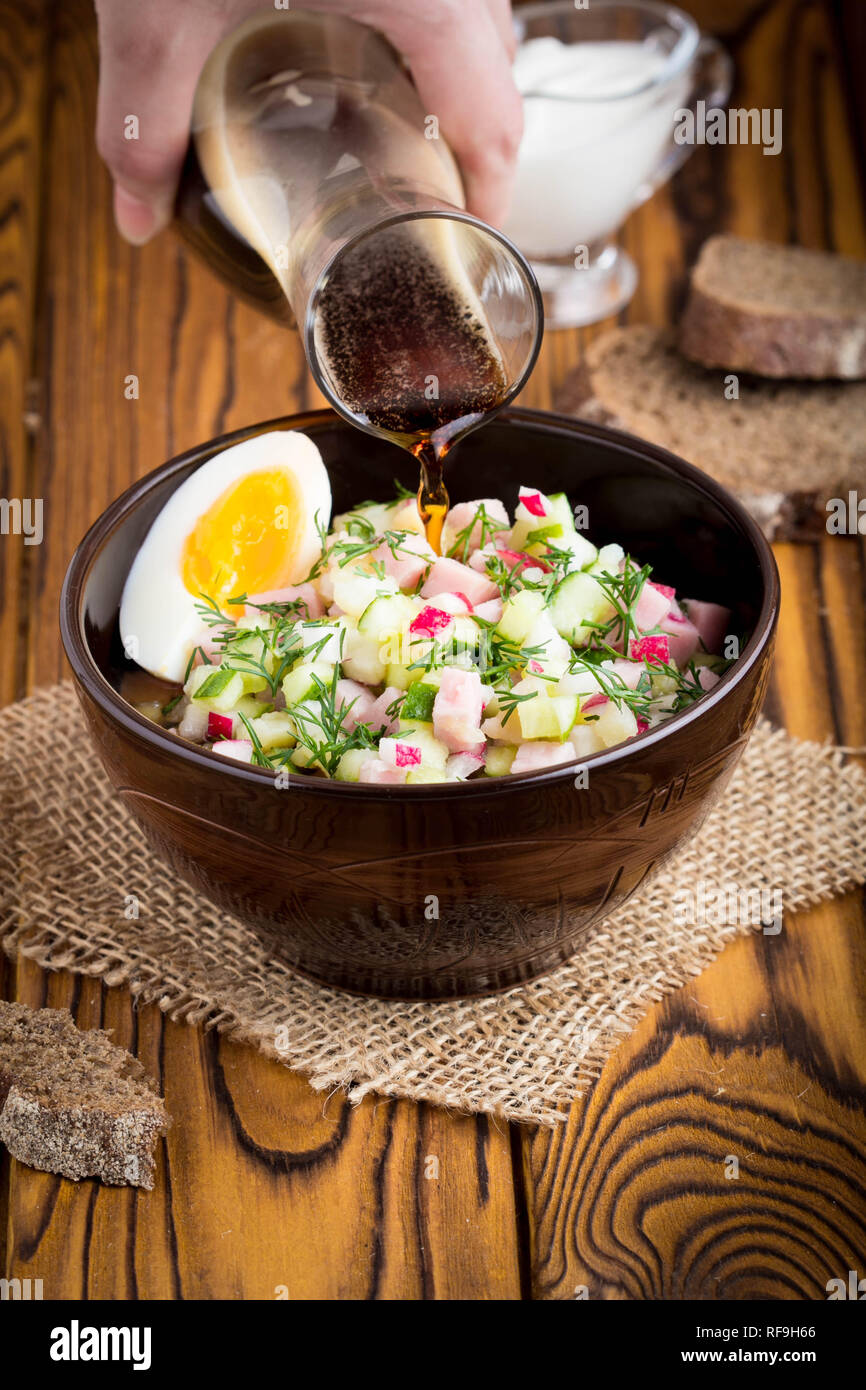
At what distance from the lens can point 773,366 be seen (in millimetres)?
3016

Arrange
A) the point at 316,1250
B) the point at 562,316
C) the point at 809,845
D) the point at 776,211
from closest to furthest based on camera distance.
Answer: the point at 316,1250 < the point at 809,845 < the point at 562,316 < the point at 776,211

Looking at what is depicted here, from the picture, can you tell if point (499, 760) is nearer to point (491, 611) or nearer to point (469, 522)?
point (491, 611)

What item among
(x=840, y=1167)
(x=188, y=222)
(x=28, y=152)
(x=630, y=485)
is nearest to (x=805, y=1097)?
(x=840, y=1167)

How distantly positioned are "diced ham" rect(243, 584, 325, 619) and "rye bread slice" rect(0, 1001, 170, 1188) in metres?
0.62

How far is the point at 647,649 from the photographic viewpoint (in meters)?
1.85

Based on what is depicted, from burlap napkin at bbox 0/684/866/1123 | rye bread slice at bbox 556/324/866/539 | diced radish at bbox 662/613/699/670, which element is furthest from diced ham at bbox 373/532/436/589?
rye bread slice at bbox 556/324/866/539

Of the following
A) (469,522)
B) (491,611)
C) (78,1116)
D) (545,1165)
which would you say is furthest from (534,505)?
(78,1116)

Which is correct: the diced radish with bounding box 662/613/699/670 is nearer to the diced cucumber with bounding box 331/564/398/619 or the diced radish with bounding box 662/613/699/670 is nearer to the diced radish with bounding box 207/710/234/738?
the diced cucumber with bounding box 331/564/398/619

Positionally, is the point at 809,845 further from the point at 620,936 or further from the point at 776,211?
the point at 776,211

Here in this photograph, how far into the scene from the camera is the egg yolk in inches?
78.5

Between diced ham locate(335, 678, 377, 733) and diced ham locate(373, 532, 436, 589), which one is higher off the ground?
diced ham locate(373, 532, 436, 589)

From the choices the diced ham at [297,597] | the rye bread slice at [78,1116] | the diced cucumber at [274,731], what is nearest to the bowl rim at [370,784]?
the diced cucumber at [274,731]

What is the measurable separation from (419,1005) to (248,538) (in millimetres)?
693

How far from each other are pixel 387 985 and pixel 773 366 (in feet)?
5.81
